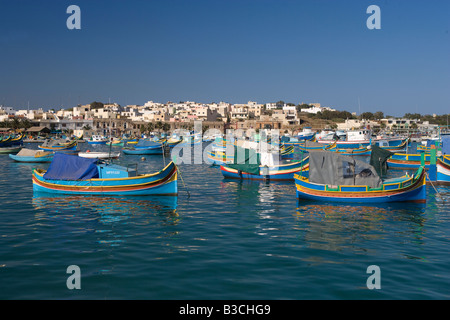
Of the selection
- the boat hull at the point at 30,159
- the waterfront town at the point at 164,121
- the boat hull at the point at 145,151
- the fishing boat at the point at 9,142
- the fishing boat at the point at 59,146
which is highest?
the waterfront town at the point at 164,121

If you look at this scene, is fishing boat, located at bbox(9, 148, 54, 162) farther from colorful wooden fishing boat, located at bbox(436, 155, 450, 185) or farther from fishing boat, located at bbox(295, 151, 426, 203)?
colorful wooden fishing boat, located at bbox(436, 155, 450, 185)

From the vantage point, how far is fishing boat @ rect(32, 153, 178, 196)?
81.7ft

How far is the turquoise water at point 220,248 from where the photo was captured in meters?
11.1

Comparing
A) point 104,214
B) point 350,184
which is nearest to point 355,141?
point 350,184

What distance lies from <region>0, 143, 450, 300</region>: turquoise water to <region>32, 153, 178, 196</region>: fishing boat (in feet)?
2.39

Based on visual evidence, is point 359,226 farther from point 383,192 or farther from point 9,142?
point 9,142

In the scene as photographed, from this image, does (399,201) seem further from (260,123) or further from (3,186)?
(260,123)

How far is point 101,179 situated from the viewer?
81.7ft

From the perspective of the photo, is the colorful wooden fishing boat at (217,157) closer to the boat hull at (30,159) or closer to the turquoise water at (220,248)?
the turquoise water at (220,248)

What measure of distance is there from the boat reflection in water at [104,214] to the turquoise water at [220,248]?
0.20 feet

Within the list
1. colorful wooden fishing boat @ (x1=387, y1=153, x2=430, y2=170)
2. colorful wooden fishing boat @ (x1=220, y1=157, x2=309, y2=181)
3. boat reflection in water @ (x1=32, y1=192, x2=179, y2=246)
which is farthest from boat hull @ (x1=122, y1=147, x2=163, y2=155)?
boat reflection in water @ (x1=32, y1=192, x2=179, y2=246)

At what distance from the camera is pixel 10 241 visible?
1578cm

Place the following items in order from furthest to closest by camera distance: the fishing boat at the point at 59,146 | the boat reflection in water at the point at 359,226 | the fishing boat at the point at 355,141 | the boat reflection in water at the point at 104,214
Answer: the fishing boat at the point at 355,141
the fishing boat at the point at 59,146
the boat reflection in water at the point at 104,214
the boat reflection in water at the point at 359,226

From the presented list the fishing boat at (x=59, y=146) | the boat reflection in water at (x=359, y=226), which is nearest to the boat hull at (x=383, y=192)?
the boat reflection in water at (x=359, y=226)
